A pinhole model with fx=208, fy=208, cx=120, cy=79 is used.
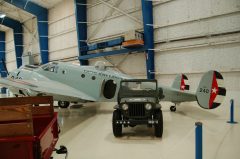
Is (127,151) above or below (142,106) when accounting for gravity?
below

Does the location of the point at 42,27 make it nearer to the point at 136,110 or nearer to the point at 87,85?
the point at 87,85

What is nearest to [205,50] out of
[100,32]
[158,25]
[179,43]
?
[179,43]

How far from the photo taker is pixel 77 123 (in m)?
7.38

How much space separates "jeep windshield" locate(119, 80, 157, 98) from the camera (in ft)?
19.5

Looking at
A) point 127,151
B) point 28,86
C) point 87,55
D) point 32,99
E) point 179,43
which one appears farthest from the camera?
point 87,55

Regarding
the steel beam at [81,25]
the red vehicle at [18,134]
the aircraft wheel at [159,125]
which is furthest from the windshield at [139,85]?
the steel beam at [81,25]

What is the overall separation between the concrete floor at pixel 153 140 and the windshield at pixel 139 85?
1.20m

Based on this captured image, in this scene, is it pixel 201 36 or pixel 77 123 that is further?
pixel 201 36

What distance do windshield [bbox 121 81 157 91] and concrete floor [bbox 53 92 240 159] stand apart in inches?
47.4

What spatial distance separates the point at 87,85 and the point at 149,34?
5.87 metres

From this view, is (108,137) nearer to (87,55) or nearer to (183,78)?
(183,78)

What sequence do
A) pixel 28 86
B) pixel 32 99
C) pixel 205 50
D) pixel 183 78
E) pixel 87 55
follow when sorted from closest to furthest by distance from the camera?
1. pixel 32 99
2. pixel 28 86
3. pixel 183 78
4. pixel 205 50
5. pixel 87 55

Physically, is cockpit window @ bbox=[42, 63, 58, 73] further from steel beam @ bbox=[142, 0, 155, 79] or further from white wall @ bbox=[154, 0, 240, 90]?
white wall @ bbox=[154, 0, 240, 90]

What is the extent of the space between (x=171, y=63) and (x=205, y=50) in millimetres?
2093
